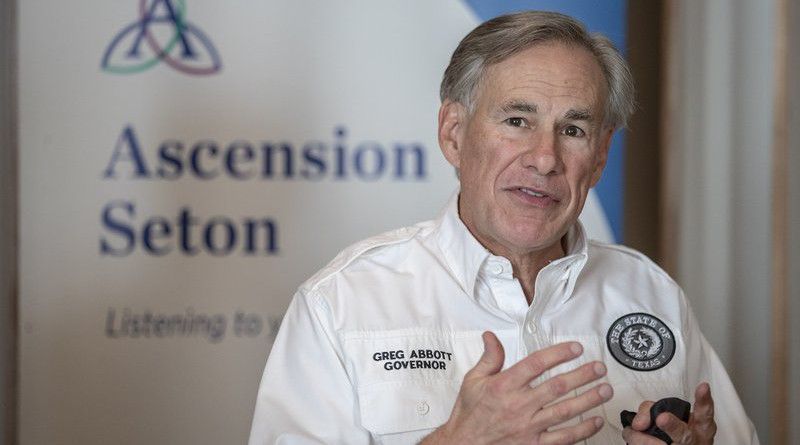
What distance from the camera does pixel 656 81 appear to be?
3244 millimetres

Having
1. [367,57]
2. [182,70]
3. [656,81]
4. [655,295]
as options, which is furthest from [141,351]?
[656,81]

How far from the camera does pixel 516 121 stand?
1.91m

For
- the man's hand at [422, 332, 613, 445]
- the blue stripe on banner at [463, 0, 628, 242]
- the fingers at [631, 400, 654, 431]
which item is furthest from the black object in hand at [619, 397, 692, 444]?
the blue stripe on banner at [463, 0, 628, 242]

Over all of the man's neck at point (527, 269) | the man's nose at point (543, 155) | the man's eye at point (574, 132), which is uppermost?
the man's eye at point (574, 132)

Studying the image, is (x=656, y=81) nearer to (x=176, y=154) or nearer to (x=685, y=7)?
(x=685, y=7)

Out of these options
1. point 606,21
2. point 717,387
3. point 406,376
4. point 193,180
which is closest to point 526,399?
point 406,376

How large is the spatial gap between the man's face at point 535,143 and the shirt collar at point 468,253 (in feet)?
→ 0.15

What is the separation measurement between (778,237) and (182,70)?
177cm

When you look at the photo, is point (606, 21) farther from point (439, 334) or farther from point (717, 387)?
point (439, 334)

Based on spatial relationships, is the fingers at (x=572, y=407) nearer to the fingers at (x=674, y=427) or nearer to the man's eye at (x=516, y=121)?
the fingers at (x=674, y=427)

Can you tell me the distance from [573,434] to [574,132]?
2.21 ft

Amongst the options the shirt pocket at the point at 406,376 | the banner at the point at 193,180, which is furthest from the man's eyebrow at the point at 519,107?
the banner at the point at 193,180

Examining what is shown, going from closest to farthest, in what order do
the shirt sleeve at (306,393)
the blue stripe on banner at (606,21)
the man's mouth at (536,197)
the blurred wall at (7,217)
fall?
1. the shirt sleeve at (306,393)
2. the man's mouth at (536,197)
3. the blurred wall at (7,217)
4. the blue stripe on banner at (606,21)

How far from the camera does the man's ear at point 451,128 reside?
2.03m
